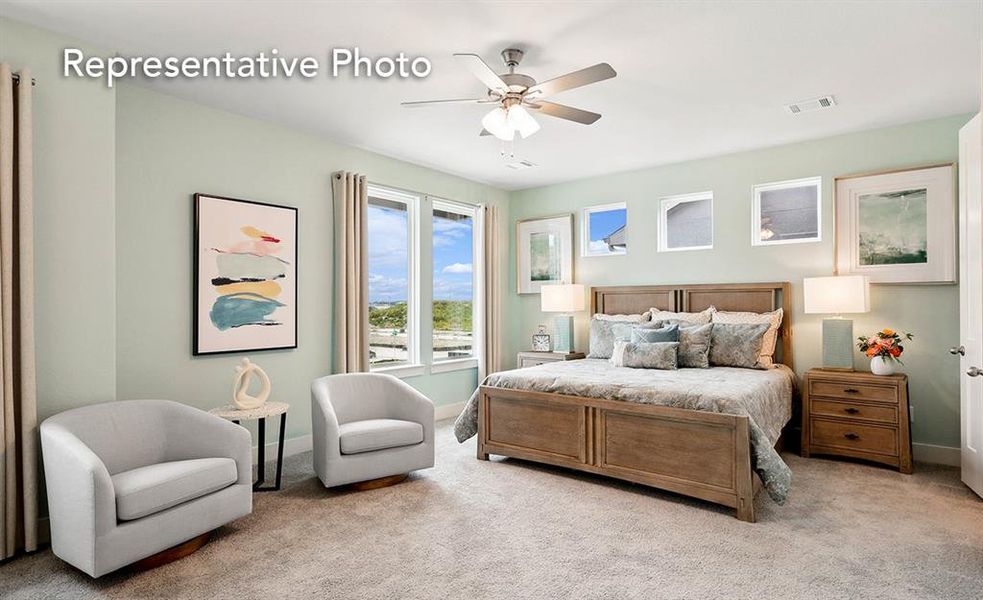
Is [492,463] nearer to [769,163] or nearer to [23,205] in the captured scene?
[23,205]

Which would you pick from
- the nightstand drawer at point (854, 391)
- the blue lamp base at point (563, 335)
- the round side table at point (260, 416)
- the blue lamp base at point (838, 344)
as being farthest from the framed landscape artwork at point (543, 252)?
the round side table at point (260, 416)

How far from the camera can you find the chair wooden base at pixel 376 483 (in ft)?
12.1

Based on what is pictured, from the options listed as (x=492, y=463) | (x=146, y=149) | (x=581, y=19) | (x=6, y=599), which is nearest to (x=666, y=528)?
(x=492, y=463)

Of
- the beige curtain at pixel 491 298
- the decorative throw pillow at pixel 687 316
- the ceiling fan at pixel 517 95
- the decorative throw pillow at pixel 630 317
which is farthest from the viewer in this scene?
the beige curtain at pixel 491 298

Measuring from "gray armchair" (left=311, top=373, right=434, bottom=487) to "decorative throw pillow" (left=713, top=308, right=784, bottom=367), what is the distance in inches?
113

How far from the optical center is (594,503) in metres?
3.43

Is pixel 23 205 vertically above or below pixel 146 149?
below

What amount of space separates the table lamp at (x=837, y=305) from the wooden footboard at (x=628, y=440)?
189 cm

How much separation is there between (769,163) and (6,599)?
603 cm

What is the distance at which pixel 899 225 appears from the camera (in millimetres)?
4484

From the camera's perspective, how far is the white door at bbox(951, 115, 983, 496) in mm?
3346

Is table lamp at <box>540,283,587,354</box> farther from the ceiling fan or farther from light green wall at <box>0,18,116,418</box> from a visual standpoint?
light green wall at <box>0,18,116,418</box>

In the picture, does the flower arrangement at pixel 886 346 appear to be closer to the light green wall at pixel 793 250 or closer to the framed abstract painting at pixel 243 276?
the light green wall at pixel 793 250

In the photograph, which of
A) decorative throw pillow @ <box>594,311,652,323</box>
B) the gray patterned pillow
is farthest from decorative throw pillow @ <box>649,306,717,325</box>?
the gray patterned pillow
